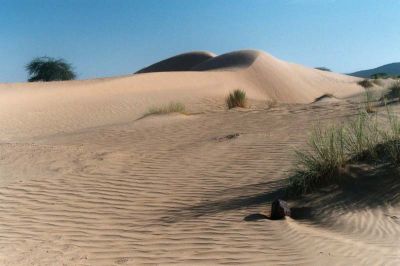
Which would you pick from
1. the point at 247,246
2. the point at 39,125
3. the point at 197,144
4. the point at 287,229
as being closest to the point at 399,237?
the point at 287,229

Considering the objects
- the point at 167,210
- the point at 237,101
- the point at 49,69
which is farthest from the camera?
the point at 49,69

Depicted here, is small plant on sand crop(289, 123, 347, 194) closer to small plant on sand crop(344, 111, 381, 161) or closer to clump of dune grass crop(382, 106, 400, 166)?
small plant on sand crop(344, 111, 381, 161)

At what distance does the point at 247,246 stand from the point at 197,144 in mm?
6454

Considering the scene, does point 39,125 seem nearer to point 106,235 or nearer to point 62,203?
point 62,203

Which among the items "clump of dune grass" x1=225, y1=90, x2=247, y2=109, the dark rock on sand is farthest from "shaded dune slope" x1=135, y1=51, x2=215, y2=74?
the dark rock on sand

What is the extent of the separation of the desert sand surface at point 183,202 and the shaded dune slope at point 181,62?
54001 millimetres

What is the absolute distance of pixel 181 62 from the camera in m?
71.3

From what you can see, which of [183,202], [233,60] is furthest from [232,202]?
[233,60]

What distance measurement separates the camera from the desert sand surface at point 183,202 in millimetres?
5340

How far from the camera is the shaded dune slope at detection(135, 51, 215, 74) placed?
228 feet

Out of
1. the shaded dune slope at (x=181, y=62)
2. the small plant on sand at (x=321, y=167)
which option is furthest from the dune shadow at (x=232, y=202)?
the shaded dune slope at (x=181, y=62)

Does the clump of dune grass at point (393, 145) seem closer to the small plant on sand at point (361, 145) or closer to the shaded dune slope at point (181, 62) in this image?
the small plant on sand at point (361, 145)

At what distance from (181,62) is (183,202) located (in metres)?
64.9

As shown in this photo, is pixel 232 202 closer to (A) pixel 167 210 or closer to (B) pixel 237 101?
(A) pixel 167 210
